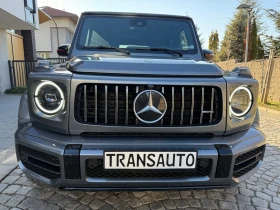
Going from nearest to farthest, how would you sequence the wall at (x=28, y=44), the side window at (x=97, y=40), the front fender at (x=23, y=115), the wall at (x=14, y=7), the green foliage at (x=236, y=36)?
the front fender at (x=23, y=115)
the side window at (x=97, y=40)
the wall at (x=14, y=7)
the wall at (x=28, y=44)
the green foliage at (x=236, y=36)

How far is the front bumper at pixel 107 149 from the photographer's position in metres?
1.60

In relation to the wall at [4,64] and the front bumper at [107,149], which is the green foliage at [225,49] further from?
the front bumper at [107,149]

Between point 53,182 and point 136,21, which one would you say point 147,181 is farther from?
point 136,21

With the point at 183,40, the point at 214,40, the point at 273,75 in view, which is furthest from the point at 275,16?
the point at 214,40

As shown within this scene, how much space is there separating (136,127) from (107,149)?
10.1 inches

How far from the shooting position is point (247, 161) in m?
1.89

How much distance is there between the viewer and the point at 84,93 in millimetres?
1651

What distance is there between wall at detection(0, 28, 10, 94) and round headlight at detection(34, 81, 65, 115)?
29.1 ft

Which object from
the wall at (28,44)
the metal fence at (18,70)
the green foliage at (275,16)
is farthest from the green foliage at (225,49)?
the metal fence at (18,70)

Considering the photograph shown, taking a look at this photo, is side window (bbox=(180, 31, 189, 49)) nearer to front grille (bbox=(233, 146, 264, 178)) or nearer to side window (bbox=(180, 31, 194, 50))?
side window (bbox=(180, 31, 194, 50))

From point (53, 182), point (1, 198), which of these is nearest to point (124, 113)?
point (53, 182)

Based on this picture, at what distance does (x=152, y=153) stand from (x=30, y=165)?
0.92 metres

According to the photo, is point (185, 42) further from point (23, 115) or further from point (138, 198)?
point (23, 115)

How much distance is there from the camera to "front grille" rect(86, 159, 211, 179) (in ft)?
5.38
